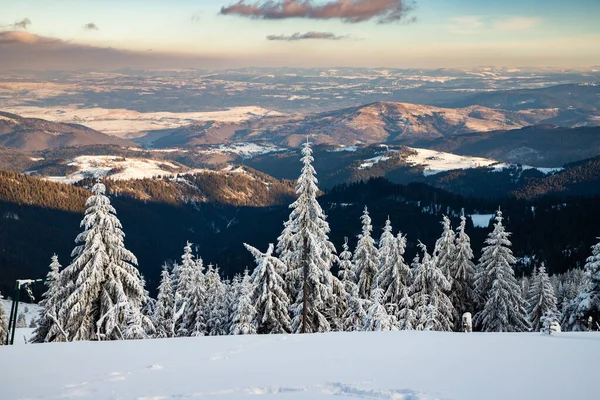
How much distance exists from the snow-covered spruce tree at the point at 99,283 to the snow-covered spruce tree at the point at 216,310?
55.4 feet

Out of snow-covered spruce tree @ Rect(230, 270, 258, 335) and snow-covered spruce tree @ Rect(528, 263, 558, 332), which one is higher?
snow-covered spruce tree @ Rect(230, 270, 258, 335)

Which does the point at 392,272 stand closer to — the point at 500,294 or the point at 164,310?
the point at 500,294

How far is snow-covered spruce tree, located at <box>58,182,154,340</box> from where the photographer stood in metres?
28.1

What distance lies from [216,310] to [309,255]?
18659mm

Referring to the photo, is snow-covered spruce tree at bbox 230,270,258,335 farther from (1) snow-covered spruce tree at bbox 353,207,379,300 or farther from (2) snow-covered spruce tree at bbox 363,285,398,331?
(1) snow-covered spruce tree at bbox 353,207,379,300

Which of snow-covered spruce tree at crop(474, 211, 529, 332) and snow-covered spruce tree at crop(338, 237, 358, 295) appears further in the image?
snow-covered spruce tree at crop(474, 211, 529, 332)

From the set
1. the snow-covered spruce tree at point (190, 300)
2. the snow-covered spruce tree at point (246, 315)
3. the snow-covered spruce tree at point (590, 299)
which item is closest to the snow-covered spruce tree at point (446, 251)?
the snow-covered spruce tree at point (590, 299)

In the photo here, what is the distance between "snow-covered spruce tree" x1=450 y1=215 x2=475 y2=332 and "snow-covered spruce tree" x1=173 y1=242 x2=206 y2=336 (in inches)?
906

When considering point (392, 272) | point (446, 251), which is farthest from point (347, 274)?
point (446, 251)

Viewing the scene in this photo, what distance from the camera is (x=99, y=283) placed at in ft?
95.3

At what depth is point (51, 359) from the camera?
614 inches

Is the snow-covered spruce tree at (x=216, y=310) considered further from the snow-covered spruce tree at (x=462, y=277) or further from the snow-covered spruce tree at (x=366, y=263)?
the snow-covered spruce tree at (x=462, y=277)

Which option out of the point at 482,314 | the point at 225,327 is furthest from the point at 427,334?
the point at 225,327

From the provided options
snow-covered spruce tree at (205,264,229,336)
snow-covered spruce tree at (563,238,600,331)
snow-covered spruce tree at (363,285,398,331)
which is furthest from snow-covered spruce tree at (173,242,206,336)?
snow-covered spruce tree at (563,238,600,331)
